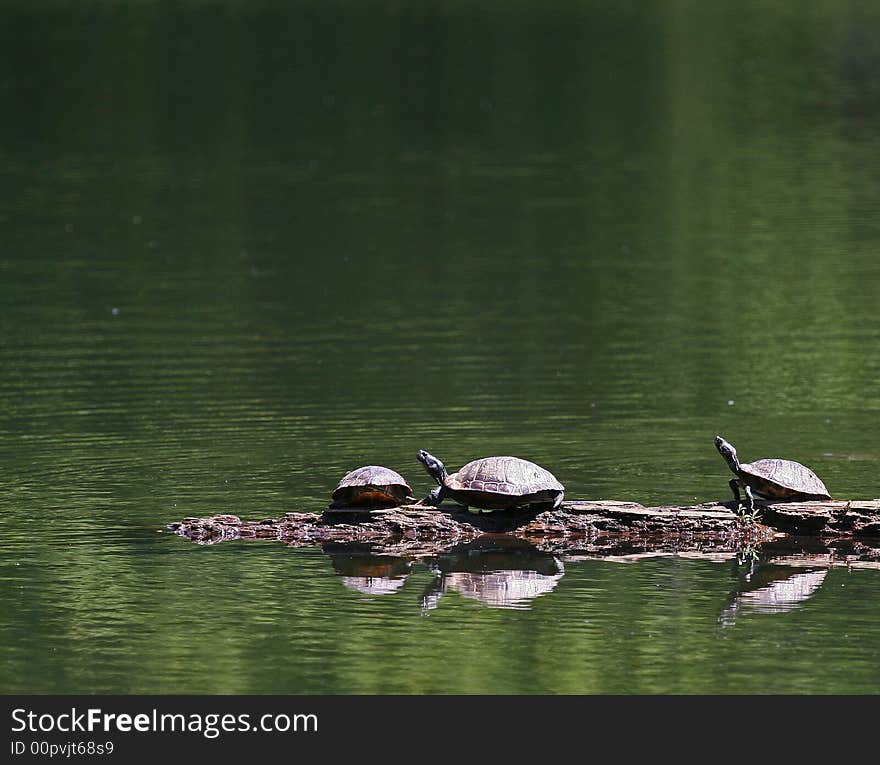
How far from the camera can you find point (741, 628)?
12.1 meters

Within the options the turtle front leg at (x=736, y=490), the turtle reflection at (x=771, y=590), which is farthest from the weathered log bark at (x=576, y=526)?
the turtle reflection at (x=771, y=590)

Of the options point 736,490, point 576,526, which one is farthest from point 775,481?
point 576,526

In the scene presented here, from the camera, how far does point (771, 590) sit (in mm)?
12852

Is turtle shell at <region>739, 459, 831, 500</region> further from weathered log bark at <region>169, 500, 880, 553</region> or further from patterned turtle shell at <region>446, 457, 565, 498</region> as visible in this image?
patterned turtle shell at <region>446, 457, 565, 498</region>

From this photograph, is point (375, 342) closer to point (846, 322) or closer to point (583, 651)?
point (846, 322)

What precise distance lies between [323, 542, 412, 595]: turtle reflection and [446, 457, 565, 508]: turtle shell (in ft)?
2.24

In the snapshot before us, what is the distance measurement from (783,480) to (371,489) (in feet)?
9.76

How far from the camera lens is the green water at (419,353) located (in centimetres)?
1200

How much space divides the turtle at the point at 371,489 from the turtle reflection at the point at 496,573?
58 centimetres

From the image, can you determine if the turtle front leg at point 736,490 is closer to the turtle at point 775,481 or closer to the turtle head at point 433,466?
the turtle at point 775,481

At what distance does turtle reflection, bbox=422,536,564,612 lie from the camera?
12.8 meters

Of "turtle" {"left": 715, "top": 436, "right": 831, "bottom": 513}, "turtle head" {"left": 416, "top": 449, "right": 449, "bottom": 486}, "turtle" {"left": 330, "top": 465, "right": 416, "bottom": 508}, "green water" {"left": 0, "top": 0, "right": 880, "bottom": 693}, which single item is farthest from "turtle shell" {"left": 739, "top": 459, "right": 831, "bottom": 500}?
"turtle" {"left": 330, "top": 465, "right": 416, "bottom": 508}

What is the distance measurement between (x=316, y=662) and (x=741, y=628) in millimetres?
2709

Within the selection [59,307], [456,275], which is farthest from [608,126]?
[59,307]
